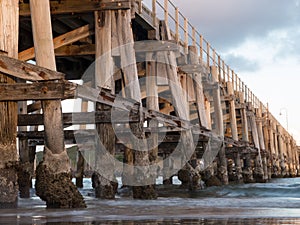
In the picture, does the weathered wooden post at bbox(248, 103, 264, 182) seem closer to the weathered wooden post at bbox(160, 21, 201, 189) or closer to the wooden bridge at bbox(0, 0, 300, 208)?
the wooden bridge at bbox(0, 0, 300, 208)

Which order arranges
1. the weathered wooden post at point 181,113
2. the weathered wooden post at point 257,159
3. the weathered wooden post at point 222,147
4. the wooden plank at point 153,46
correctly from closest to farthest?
the wooden plank at point 153,46 → the weathered wooden post at point 181,113 → the weathered wooden post at point 222,147 → the weathered wooden post at point 257,159

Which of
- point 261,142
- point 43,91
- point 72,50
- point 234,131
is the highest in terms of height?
point 72,50

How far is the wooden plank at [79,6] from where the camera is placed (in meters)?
11.2

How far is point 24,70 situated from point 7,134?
810 millimetres

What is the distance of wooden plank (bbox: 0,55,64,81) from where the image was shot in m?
6.88

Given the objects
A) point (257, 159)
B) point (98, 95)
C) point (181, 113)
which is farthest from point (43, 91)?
point (257, 159)

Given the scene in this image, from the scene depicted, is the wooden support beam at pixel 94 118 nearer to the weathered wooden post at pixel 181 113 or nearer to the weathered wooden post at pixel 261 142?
the weathered wooden post at pixel 181 113

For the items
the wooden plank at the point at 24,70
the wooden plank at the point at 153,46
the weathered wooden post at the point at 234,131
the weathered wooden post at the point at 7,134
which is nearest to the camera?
the wooden plank at the point at 24,70

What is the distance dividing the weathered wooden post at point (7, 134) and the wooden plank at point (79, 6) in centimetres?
399

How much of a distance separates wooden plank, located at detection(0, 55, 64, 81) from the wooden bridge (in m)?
0.01

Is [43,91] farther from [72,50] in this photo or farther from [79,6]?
[72,50]

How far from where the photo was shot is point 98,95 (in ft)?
30.2

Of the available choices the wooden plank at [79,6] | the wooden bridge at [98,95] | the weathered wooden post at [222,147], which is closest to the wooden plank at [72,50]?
the wooden bridge at [98,95]

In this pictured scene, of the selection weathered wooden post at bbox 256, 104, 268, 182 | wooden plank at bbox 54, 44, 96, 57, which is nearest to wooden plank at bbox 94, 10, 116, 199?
wooden plank at bbox 54, 44, 96, 57
